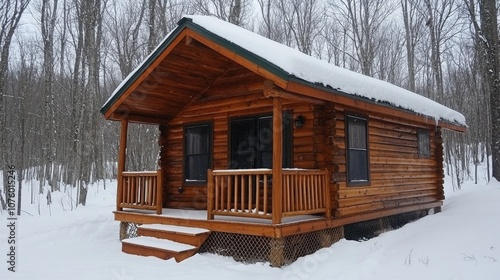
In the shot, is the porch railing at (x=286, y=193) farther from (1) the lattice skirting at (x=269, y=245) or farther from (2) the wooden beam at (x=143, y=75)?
(2) the wooden beam at (x=143, y=75)

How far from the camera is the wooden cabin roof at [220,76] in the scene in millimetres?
6504

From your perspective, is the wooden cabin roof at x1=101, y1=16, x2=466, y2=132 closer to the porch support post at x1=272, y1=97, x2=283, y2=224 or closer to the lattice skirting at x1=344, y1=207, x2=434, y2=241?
the porch support post at x1=272, y1=97, x2=283, y2=224

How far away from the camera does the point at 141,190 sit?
A: 365 inches

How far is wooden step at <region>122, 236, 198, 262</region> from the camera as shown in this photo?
22.7ft

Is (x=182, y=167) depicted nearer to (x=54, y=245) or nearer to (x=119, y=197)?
(x=119, y=197)

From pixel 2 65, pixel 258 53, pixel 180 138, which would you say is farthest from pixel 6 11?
pixel 258 53

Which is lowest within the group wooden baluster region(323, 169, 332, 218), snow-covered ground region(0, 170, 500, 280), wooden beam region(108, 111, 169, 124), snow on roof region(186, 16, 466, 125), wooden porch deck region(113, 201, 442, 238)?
snow-covered ground region(0, 170, 500, 280)

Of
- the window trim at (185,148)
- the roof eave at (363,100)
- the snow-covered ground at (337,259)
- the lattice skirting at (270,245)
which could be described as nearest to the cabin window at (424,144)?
the roof eave at (363,100)

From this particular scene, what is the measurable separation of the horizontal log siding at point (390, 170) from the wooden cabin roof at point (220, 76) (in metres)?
0.57

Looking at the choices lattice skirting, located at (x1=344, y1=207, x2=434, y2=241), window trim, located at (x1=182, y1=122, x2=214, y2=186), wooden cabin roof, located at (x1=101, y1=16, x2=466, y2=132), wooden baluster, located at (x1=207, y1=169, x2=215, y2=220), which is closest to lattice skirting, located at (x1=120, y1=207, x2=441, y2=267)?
lattice skirting, located at (x1=344, y1=207, x2=434, y2=241)

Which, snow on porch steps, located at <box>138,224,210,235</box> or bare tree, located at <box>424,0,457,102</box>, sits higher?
bare tree, located at <box>424,0,457,102</box>

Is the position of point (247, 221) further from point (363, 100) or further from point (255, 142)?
point (363, 100)

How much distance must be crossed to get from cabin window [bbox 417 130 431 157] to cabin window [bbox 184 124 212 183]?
6.15 meters

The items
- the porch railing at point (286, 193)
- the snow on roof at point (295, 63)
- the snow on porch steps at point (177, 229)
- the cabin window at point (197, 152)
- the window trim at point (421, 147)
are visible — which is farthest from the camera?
the window trim at point (421, 147)
